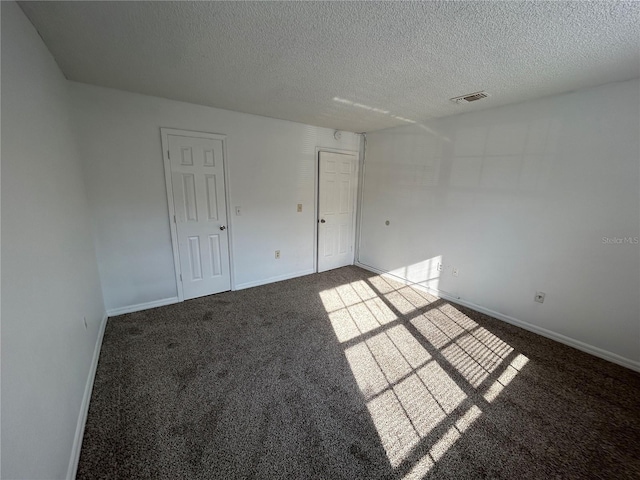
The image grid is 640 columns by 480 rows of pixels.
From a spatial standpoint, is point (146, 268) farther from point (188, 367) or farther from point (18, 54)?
point (18, 54)

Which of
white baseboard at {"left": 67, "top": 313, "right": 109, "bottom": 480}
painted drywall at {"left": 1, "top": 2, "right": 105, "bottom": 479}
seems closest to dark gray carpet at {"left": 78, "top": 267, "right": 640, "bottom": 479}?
white baseboard at {"left": 67, "top": 313, "right": 109, "bottom": 480}

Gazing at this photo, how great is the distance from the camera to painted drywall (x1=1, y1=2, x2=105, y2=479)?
96 centimetres

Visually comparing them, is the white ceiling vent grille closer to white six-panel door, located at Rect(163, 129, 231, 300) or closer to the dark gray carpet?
the dark gray carpet

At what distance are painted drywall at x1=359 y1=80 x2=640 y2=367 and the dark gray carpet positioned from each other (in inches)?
15.9

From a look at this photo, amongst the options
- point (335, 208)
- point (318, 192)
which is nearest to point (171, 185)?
point (318, 192)

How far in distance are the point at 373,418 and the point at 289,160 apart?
125 inches

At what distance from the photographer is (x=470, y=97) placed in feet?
8.08

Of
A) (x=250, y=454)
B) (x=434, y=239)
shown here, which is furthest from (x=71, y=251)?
(x=434, y=239)

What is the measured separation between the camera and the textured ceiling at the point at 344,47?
1314 millimetres

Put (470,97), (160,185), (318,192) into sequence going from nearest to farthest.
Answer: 1. (470,97)
2. (160,185)
3. (318,192)

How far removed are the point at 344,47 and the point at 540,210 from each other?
2429mm

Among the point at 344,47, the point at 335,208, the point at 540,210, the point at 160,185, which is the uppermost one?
the point at 344,47

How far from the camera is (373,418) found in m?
1.67

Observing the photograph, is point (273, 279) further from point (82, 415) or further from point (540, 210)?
point (540, 210)
